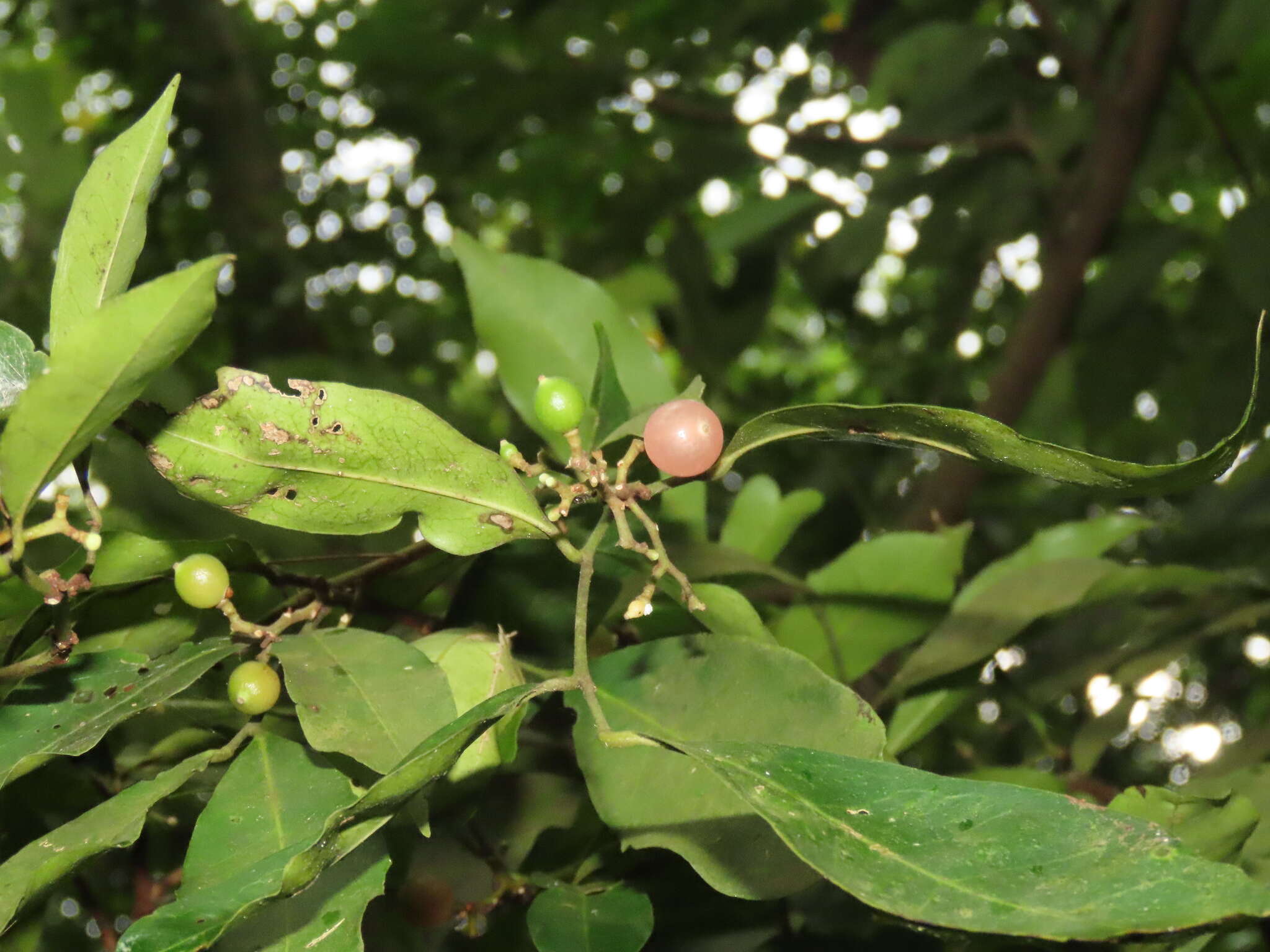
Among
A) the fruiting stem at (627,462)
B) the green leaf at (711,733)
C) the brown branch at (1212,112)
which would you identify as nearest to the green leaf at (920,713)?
the green leaf at (711,733)

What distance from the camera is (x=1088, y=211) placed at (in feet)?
4.96

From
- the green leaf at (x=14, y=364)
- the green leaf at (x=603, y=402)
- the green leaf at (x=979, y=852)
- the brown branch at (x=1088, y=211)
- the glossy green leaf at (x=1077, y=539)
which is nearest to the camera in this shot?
the green leaf at (x=979, y=852)

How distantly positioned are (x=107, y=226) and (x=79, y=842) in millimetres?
279

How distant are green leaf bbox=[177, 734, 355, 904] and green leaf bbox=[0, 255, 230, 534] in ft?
0.61

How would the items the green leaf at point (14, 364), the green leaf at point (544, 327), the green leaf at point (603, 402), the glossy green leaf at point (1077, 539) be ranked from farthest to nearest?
the glossy green leaf at point (1077, 539) < the green leaf at point (544, 327) < the green leaf at point (603, 402) < the green leaf at point (14, 364)

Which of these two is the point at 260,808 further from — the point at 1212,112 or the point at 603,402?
the point at 1212,112

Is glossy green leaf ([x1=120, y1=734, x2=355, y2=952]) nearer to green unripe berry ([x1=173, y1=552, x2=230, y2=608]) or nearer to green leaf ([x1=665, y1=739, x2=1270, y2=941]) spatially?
green unripe berry ([x1=173, y1=552, x2=230, y2=608])

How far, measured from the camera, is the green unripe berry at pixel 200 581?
0.52 meters

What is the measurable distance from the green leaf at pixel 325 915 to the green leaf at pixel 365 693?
5 cm

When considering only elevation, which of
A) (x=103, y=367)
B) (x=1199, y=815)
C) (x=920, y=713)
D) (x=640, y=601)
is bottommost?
(x=920, y=713)

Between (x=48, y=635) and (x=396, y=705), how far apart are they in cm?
20

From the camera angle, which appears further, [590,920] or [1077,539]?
[1077,539]

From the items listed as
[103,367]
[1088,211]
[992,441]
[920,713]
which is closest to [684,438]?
[992,441]

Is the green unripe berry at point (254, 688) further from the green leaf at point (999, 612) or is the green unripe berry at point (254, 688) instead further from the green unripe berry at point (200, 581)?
the green leaf at point (999, 612)
